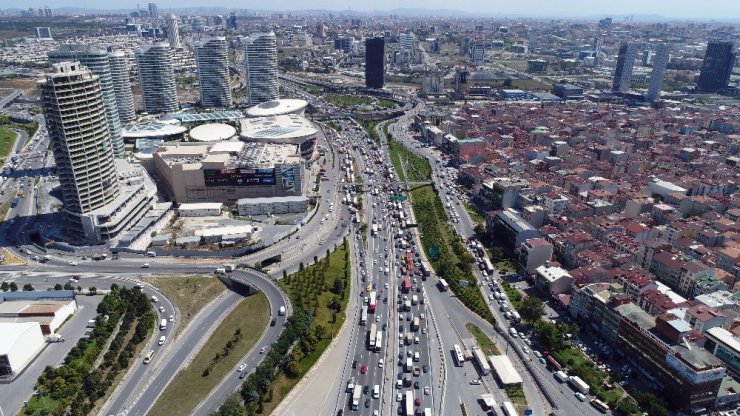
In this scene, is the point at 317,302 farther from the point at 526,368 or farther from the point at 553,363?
the point at 553,363

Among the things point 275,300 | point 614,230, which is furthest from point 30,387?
point 614,230

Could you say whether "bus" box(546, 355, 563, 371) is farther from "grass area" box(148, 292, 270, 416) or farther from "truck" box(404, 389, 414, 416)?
"grass area" box(148, 292, 270, 416)

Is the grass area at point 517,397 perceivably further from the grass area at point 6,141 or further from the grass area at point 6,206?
the grass area at point 6,141

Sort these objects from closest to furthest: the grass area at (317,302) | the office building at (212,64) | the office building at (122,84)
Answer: the grass area at (317,302), the office building at (122,84), the office building at (212,64)

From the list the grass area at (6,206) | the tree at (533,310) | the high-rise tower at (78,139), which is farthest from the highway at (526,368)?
the grass area at (6,206)

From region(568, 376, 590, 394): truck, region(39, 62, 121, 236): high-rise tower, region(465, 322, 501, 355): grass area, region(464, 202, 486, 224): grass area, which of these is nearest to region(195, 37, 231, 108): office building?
region(39, 62, 121, 236): high-rise tower
